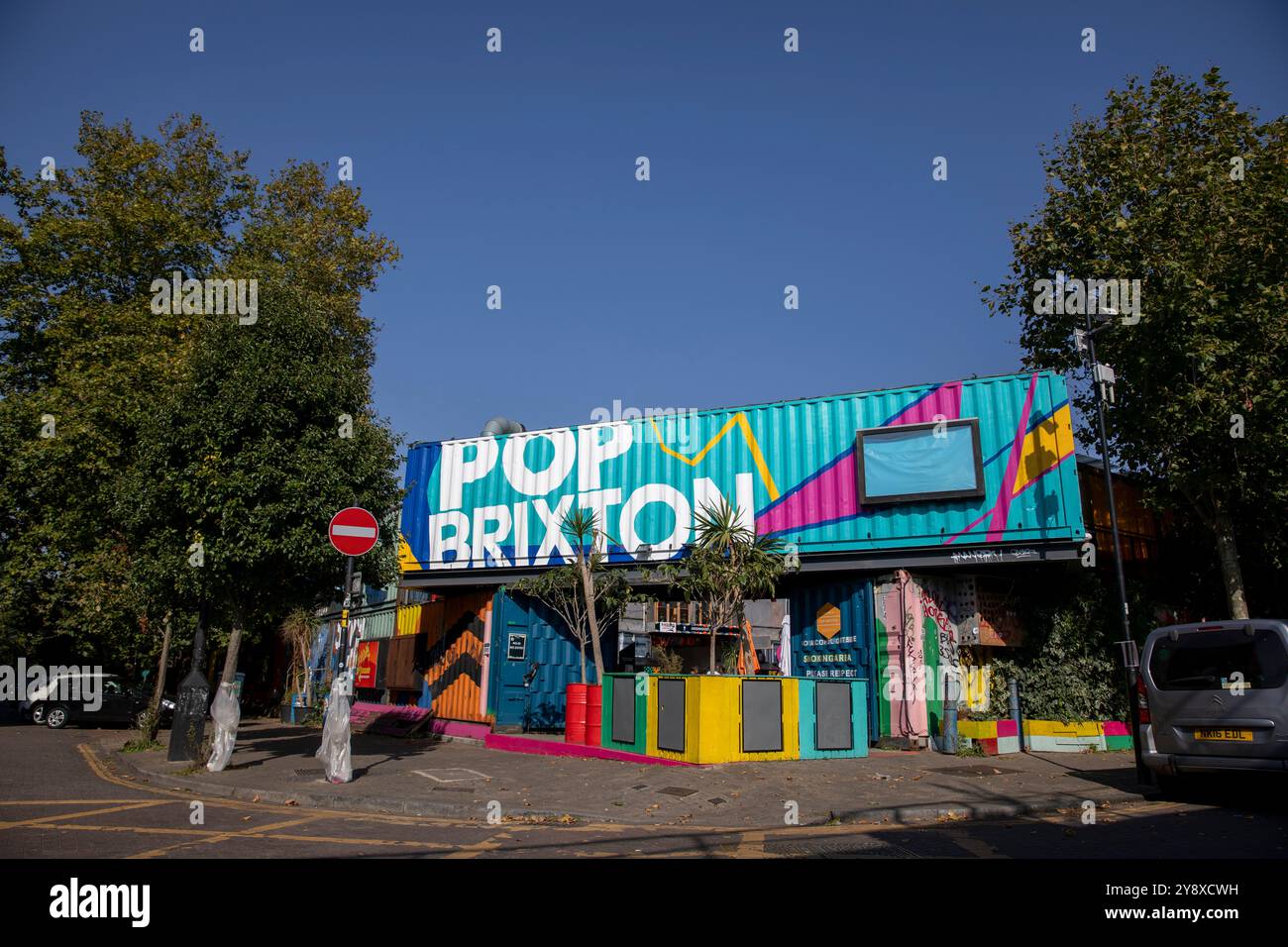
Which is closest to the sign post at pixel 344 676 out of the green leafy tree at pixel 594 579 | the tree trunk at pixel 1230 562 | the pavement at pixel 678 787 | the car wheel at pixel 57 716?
the pavement at pixel 678 787

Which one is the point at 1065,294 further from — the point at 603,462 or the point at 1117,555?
the point at 603,462

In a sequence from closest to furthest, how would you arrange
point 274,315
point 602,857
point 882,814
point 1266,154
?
point 602,857 → point 882,814 → point 274,315 → point 1266,154

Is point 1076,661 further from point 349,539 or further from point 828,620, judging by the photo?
point 349,539

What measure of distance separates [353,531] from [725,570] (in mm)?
7488

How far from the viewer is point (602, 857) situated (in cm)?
664

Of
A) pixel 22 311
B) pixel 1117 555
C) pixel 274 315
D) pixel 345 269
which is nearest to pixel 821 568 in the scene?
pixel 1117 555

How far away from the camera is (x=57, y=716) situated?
24.6 m

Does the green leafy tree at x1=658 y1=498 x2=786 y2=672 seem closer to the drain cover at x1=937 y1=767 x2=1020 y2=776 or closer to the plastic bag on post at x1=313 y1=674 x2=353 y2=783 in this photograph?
the drain cover at x1=937 y1=767 x2=1020 y2=776

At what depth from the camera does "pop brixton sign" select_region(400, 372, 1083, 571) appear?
1712cm

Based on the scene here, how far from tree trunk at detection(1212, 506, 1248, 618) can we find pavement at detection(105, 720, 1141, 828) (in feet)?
21.4

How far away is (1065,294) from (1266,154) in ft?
17.4

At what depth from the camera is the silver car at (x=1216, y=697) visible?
28.8 ft

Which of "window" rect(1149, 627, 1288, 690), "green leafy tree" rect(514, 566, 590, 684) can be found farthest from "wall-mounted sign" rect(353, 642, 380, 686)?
"window" rect(1149, 627, 1288, 690)

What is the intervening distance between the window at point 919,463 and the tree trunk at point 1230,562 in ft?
23.0
